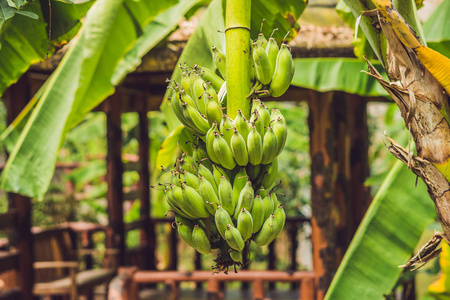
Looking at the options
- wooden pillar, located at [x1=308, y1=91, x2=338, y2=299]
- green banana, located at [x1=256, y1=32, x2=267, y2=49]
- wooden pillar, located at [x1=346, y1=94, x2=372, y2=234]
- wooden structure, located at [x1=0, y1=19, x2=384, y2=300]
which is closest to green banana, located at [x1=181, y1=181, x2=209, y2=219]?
green banana, located at [x1=256, y1=32, x2=267, y2=49]

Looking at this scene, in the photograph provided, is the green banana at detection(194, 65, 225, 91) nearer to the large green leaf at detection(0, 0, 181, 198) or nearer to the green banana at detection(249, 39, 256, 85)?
the green banana at detection(249, 39, 256, 85)

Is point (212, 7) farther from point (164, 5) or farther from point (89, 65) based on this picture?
point (89, 65)

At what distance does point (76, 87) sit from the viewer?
7.09 feet

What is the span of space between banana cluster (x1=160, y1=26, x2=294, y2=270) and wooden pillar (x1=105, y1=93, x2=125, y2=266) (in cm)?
295

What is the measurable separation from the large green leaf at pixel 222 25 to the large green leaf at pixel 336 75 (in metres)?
0.62

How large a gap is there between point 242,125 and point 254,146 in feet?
0.21

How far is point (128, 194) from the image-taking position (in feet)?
15.4

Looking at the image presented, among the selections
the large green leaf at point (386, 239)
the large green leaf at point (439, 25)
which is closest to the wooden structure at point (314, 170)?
the large green leaf at point (439, 25)

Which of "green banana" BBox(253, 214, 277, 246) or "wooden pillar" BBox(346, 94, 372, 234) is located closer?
"green banana" BBox(253, 214, 277, 246)

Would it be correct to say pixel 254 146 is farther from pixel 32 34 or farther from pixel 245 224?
pixel 32 34

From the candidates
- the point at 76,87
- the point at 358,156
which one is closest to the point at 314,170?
the point at 358,156

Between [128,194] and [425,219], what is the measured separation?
320 centimetres

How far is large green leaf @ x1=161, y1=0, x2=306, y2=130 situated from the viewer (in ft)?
6.39

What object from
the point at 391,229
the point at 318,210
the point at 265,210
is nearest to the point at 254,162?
the point at 265,210
